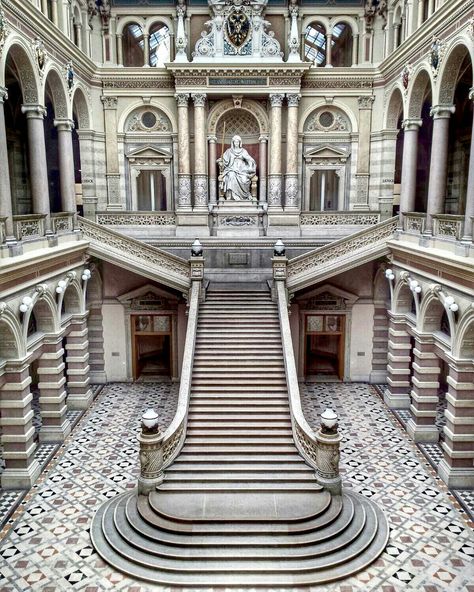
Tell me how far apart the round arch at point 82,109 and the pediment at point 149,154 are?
1827mm

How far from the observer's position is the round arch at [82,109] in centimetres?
1799

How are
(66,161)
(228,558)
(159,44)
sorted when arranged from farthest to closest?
(159,44) → (66,161) → (228,558)

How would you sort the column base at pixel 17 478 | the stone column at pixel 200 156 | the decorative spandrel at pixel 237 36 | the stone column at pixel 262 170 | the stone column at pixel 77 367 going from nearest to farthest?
1. the column base at pixel 17 478
2. the stone column at pixel 77 367
3. the decorative spandrel at pixel 237 36
4. the stone column at pixel 200 156
5. the stone column at pixel 262 170

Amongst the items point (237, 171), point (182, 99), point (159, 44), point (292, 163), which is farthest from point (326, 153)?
point (159, 44)

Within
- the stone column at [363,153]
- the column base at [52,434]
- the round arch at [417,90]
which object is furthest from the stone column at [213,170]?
the column base at [52,434]

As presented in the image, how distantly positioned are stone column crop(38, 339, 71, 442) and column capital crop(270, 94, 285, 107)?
10.9 meters

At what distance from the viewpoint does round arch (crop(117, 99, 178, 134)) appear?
19422mm

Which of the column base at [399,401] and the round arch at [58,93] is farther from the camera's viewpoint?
the column base at [399,401]

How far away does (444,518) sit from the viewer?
11422 mm

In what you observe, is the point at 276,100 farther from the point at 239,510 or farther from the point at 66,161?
the point at 239,510

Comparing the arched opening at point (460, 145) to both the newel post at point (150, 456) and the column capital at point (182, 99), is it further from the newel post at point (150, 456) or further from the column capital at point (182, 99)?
the newel post at point (150, 456)

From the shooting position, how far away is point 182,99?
1877cm

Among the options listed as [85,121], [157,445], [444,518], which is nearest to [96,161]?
[85,121]

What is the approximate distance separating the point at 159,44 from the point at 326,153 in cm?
781
